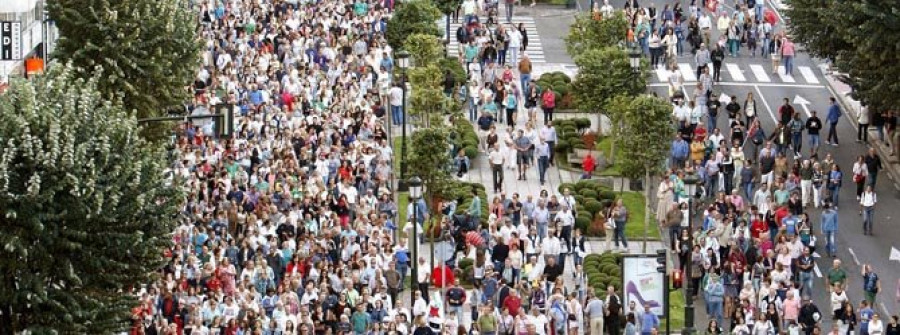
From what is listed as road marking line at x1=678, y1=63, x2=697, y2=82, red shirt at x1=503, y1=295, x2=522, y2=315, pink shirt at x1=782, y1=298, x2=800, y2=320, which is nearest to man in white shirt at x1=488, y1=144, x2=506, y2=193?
red shirt at x1=503, y1=295, x2=522, y2=315

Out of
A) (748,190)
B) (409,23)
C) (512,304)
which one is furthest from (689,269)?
(409,23)

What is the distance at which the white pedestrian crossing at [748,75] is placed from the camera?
89.3 meters

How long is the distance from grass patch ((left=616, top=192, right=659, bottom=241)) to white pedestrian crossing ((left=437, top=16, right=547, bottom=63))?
54.9ft

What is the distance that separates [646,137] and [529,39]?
26.5m

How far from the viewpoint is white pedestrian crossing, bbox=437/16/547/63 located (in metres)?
93.6

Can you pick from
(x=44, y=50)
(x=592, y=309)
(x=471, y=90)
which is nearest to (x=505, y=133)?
(x=471, y=90)

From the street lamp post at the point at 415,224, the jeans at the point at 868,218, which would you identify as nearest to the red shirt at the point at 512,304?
the street lamp post at the point at 415,224

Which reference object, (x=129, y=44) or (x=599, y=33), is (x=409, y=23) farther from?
(x=129, y=44)

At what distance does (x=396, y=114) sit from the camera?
267ft

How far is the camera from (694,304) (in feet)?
211

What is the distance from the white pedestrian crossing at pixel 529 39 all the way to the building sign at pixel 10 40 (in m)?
19.9

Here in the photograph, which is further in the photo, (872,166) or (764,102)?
(764,102)

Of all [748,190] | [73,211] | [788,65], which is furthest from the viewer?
[788,65]

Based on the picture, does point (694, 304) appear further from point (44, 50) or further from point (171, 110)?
point (44, 50)
